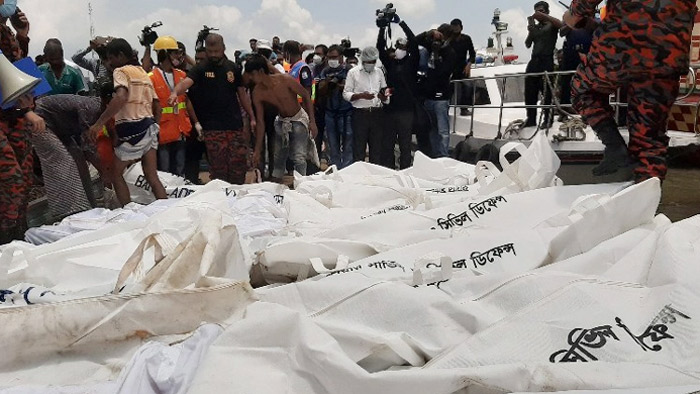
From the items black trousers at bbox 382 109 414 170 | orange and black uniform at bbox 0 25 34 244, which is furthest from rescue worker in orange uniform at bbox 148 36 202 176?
black trousers at bbox 382 109 414 170

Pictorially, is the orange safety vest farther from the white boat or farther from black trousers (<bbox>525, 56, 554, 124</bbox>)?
black trousers (<bbox>525, 56, 554, 124</bbox>)

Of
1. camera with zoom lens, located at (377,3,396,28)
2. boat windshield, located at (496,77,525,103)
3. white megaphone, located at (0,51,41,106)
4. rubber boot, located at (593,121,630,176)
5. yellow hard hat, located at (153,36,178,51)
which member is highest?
camera with zoom lens, located at (377,3,396,28)

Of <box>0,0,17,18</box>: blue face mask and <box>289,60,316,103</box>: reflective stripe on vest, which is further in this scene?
<box>289,60,316,103</box>: reflective stripe on vest

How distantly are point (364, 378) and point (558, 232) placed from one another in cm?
103

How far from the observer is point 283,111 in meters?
6.03

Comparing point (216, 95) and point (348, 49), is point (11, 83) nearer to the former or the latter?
point (216, 95)

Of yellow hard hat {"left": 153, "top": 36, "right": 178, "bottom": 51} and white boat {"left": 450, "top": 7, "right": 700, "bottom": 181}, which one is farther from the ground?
yellow hard hat {"left": 153, "top": 36, "right": 178, "bottom": 51}

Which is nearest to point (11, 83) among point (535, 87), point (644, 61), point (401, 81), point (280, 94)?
point (644, 61)

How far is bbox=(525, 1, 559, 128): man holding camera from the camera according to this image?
6.80 metres

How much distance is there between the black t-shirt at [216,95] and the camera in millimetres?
5316

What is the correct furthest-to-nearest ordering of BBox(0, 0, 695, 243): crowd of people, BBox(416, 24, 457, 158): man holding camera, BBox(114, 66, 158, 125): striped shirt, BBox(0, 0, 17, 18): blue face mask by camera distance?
BBox(416, 24, 457, 158): man holding camera → BBox(114, 66, 158, 125): striped shirt → BBox(0, 0, 17, 18): blue face mask → BBox(0, 0, 695, 243): crowd of people

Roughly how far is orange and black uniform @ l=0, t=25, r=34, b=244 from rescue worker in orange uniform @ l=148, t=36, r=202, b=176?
1.83 m

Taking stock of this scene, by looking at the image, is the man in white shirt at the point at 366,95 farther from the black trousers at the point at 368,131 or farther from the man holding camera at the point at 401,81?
the man holding camera at the point at 401,81

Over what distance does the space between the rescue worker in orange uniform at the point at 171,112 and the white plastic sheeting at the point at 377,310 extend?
11.0 feet
